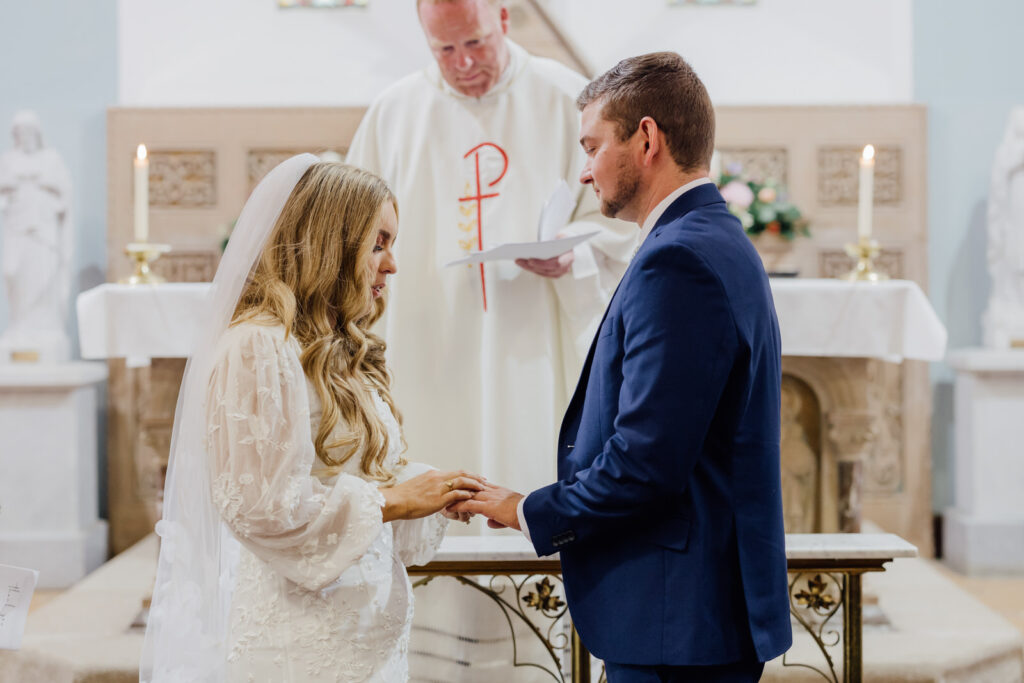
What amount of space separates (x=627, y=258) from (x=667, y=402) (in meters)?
1.98

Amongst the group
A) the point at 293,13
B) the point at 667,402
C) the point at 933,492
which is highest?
the point at 293,13

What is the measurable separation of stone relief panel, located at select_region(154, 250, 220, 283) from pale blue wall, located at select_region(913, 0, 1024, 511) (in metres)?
4.45

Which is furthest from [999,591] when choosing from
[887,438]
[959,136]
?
[959,136]

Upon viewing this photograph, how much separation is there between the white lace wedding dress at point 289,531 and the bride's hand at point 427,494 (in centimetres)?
6

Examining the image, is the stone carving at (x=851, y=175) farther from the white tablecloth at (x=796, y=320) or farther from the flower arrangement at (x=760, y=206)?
the white tablecloth at (x=796, y=320)

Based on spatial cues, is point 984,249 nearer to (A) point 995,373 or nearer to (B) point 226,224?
(A) point 995,373

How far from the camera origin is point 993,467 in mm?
5605

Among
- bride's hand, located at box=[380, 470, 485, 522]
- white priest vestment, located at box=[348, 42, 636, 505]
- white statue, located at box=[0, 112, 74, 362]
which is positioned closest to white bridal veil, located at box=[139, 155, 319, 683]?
bride's hand, located at box=[380, 470, 485, 522]

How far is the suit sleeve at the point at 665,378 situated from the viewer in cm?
161

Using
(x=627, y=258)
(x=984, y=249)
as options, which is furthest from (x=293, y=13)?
(x=984, y=249)

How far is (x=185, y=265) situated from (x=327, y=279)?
4.38 m

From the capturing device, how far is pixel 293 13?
6.22m

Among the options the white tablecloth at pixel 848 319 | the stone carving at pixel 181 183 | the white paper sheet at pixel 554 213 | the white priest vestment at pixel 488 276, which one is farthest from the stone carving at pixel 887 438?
the stone carving at pixel 181 183

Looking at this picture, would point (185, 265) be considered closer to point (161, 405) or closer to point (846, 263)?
point (161, 405)
